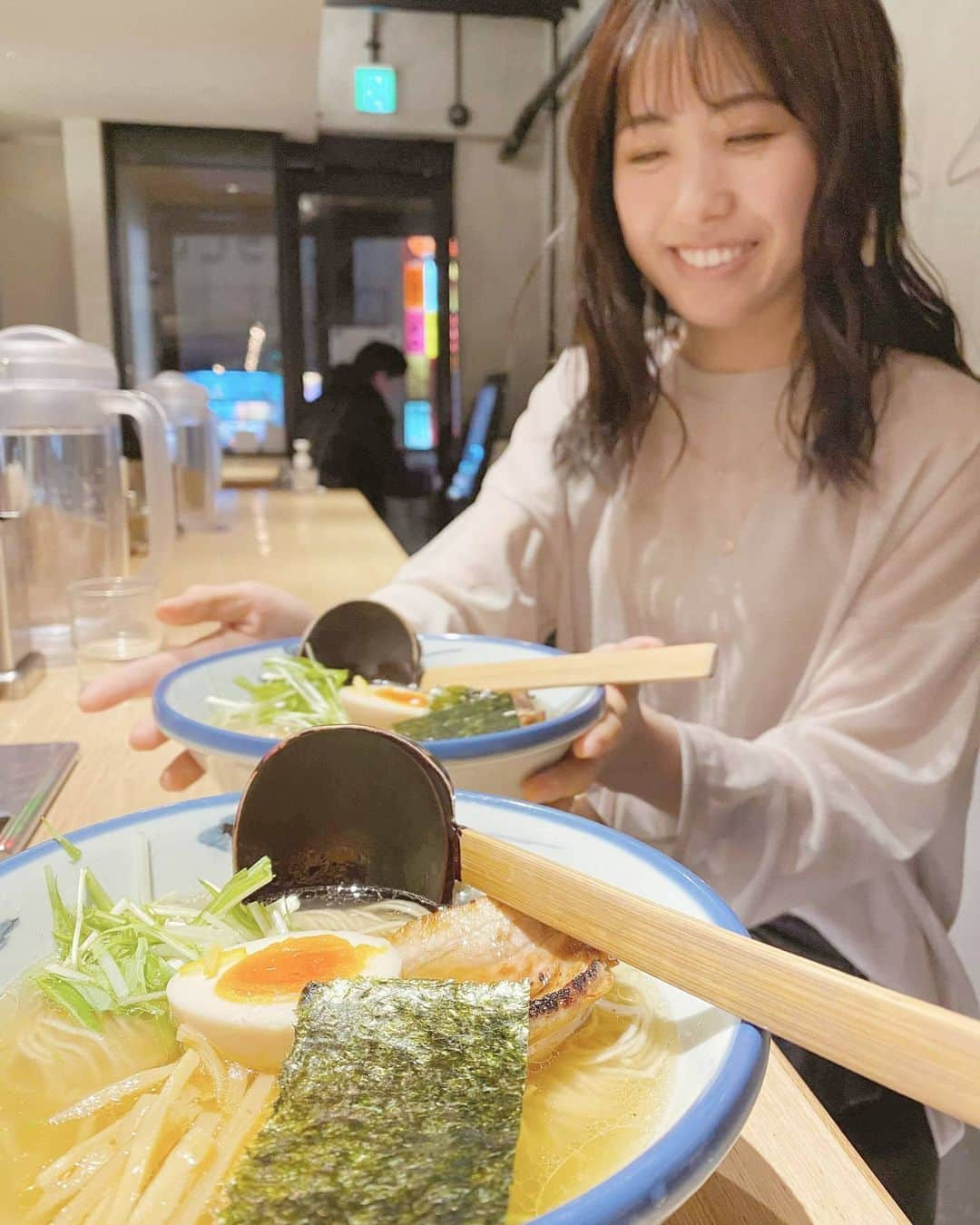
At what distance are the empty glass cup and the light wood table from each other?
4cm

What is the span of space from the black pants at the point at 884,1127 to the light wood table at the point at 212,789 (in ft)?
1.80

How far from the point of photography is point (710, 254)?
4.10ft

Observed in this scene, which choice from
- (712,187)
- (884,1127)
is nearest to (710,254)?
(712,187)

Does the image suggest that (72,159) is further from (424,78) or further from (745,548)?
(745,548)

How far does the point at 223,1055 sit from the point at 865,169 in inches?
47.3

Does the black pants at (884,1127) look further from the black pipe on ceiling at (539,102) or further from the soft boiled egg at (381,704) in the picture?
the black pipe on ceiling at (539,102)

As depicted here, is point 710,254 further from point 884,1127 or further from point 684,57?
point 884,1127

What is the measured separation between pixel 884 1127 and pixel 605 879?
0.76 metres

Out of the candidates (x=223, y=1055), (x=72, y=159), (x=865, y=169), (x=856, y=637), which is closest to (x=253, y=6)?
(x=72, y=159)

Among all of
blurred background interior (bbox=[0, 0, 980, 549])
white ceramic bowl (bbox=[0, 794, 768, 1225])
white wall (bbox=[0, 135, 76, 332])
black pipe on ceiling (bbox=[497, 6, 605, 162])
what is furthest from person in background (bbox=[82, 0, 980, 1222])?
black pipe on ceiling (bbox=[497, 6, 605, 162])

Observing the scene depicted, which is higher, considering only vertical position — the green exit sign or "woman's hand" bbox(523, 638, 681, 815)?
the green exit sign

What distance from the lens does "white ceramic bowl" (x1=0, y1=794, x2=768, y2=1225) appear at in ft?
0.93

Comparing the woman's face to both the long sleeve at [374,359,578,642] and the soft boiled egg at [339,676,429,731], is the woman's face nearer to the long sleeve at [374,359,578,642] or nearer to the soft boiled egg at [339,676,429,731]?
the long sleeve at [374,359,578,642]

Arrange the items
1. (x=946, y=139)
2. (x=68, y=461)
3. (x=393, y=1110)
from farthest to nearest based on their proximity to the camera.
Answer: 1. (x=68, y=461)
2. (x=946, y=139)
3. (x=393, y=1110)
